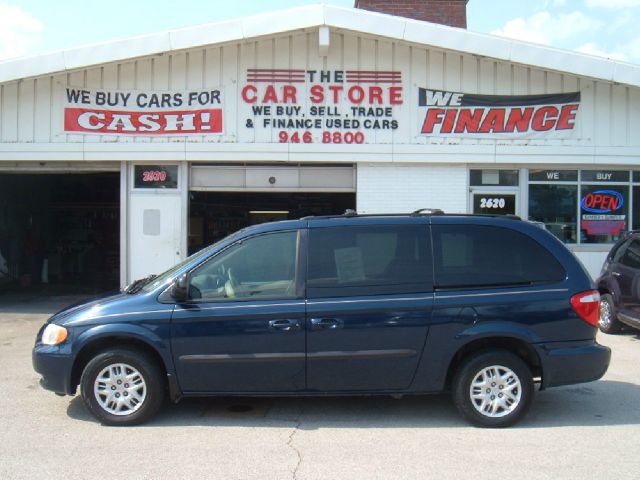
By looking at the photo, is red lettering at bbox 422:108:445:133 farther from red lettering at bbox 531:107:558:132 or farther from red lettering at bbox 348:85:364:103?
red lettering at bbox 531:107:558:132

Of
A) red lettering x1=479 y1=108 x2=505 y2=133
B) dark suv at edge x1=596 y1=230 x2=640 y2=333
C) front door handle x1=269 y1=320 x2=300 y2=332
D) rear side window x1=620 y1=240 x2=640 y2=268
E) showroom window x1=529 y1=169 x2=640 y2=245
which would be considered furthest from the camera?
showroom window x1=529 y1=169 x2=640 y2=245

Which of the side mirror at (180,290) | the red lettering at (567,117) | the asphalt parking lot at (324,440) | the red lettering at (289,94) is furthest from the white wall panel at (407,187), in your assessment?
the side mirror at (180,290)

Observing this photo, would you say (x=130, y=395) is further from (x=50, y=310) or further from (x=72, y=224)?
(x=72, y=224)

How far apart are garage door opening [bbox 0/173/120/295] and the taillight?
13224 mm

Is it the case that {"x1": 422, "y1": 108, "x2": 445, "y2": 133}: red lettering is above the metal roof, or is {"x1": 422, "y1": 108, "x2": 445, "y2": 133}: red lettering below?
below

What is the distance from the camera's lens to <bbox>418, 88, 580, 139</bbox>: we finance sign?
38.3ft

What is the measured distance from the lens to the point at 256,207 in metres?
16.5

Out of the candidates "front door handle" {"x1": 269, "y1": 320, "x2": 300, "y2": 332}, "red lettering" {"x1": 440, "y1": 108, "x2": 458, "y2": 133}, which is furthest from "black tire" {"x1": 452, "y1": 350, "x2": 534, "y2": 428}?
"red lettering" {"x1": 440, "y1": 108, "x2": 458, "y2": 133}

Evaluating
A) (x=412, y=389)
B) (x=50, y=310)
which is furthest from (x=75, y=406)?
(x=50, y=310)

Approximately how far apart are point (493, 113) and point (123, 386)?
30.2ft

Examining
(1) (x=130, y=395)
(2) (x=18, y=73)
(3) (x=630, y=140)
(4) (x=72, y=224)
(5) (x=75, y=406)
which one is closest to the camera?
(1) (x=130, y=395)

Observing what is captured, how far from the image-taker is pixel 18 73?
11016mm

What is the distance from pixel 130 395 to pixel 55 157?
26.1 ft

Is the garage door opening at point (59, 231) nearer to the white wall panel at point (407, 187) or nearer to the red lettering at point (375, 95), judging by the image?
the white wall panel at point (407, 187)
